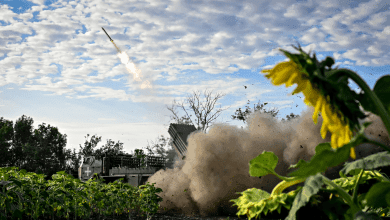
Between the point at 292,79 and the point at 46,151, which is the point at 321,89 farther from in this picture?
the point at 46,151

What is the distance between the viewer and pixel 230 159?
1010 cm

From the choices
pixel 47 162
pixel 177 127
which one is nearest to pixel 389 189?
pixel 177 127

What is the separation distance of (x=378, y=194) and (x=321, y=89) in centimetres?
52

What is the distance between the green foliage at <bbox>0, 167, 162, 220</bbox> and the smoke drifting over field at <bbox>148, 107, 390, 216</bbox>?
6.71ft

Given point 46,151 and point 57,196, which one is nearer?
point 57,196

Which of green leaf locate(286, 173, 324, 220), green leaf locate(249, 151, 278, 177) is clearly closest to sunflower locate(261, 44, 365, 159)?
green leaf locate(286, 173, 324, 220)

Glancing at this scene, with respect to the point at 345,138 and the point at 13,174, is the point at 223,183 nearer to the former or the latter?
the point at 13,174

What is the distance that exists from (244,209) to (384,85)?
753mm

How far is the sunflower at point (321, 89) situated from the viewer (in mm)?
870

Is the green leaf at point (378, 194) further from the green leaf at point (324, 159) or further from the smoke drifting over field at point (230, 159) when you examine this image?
the smoke drifting over field at point (230, 159)

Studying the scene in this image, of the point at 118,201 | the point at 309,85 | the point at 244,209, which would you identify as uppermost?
the point at 309,85

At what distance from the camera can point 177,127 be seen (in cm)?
1448

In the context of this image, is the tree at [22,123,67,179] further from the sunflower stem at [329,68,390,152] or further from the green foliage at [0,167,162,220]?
the sunflower stem at [329,68,390,152]

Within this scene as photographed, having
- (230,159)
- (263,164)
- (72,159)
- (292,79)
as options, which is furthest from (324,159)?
(72,159)
